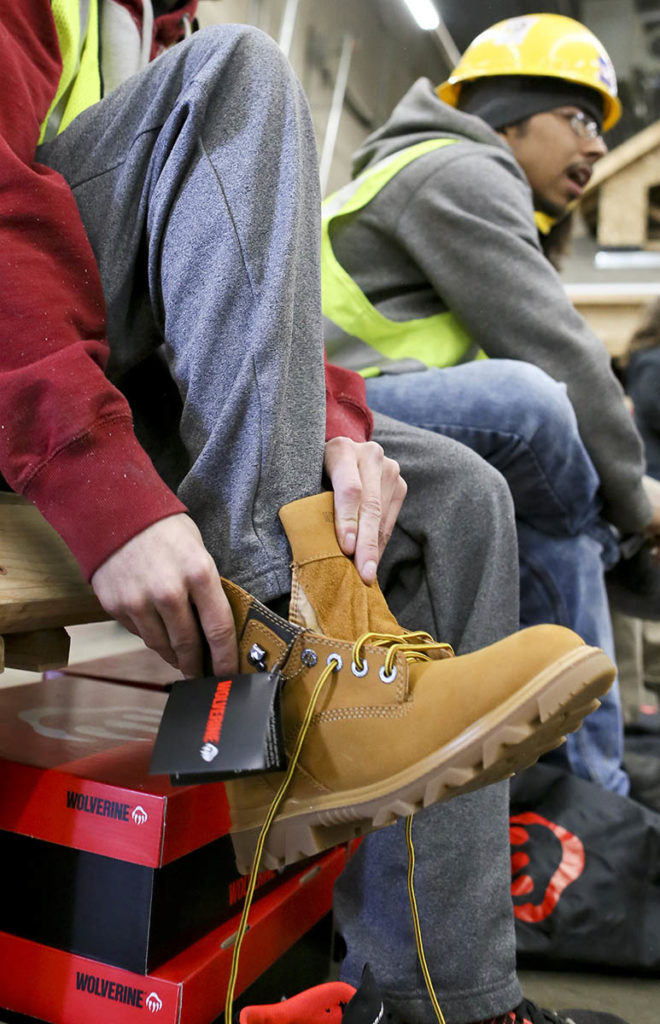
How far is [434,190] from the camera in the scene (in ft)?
3.97

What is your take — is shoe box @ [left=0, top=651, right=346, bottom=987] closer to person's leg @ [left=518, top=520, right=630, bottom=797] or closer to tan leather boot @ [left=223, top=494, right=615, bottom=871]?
tan leather boot @ [left=223, top=494, right=615, bottom=871]

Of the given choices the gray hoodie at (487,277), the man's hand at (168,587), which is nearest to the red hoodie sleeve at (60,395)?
the man's hand at (168,587)

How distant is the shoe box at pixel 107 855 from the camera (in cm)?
60

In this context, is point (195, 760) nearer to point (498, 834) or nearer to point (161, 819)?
point (161, 819)

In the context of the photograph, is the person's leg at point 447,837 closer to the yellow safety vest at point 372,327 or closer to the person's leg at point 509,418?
the person's leg at point 509,418

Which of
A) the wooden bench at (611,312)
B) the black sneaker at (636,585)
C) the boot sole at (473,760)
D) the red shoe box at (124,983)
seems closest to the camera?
the boot sole at (473,760)

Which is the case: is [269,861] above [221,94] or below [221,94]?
below

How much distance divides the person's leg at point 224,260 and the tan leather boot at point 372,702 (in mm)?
31

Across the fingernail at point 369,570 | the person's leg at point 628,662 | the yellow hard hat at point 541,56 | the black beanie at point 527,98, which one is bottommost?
the person's leg at point 628,662

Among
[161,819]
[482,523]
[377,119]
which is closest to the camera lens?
[161,819]

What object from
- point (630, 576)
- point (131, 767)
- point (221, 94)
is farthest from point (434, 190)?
point (131, 767)

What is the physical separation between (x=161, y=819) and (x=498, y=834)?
0.28 meters

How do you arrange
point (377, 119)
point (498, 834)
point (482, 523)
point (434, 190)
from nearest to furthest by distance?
point (498, 834)
point (482, 523)
point (434, 190)
point (377, 119)

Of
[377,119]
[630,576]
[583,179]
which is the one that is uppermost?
[583,179]
